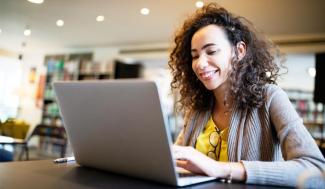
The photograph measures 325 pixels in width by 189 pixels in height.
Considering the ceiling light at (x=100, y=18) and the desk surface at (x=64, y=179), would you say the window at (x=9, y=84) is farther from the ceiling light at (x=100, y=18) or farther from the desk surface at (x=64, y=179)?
the desk surface at (x=64, y=179)

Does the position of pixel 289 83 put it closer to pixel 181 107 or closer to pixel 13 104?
pixel 13 104

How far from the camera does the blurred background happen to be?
149 inches

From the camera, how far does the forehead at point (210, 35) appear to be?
0.98 meters

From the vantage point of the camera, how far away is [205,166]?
716 mm

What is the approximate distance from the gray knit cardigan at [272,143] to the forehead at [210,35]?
23 centimetres

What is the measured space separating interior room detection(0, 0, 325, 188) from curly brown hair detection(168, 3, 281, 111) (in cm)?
74

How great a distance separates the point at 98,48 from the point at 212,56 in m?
5.76

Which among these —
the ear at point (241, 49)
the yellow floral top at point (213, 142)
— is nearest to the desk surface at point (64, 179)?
the yellow floral top at point (213, 142)

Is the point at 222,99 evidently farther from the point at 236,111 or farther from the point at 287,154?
the point at 287,154

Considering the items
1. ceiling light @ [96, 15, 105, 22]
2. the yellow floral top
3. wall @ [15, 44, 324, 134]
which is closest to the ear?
the yellow floral top

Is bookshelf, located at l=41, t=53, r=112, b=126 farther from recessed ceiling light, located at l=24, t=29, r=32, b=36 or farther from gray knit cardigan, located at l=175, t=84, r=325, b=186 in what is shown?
gray knit cardigan, located at l=175, t=84, r=325, b=186

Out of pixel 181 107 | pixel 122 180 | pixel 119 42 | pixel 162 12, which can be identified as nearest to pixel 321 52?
pixel 162 12

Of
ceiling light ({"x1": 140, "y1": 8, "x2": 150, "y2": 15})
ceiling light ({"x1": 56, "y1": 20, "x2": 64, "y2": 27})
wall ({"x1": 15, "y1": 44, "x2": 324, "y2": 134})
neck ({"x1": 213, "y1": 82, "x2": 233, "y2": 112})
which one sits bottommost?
neck ({"x1": 213, "y1": 82, "x2": 233, "y2": 112})

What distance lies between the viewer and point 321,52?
4.57 m
